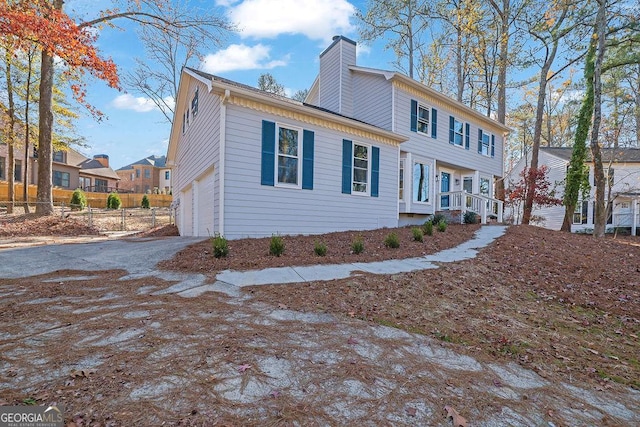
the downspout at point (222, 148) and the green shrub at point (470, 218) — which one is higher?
the downspout at point (222, 148)

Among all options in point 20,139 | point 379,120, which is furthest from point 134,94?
point 379,120

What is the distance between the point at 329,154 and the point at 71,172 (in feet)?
109

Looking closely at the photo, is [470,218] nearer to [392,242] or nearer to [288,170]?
[392,242]

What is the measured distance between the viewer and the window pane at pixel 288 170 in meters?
8.31

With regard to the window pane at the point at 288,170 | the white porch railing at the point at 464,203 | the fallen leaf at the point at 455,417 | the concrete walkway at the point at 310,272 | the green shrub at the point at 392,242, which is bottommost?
the fallen leaf at the point at 455,417

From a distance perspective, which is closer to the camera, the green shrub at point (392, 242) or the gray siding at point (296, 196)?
the green shrub at point (392, 242)

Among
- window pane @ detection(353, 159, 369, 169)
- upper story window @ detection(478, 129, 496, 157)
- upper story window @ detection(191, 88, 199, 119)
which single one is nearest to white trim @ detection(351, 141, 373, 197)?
window pane @ detection(353, 159, 369, 169)

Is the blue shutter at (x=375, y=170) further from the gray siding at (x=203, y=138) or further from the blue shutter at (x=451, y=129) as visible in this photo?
the blue shutter at (x=451, y=129)

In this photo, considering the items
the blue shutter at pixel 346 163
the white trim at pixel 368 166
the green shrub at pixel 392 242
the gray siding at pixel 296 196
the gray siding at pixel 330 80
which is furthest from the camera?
the gray siding at pixel 330 80

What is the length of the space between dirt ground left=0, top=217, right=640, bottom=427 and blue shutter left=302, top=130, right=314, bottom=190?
4288 mm

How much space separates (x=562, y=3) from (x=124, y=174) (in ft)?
174

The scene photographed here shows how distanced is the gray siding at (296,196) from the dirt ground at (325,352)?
2.84 metres

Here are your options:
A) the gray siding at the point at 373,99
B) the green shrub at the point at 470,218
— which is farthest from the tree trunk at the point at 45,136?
the green shrub at the point at 470,218

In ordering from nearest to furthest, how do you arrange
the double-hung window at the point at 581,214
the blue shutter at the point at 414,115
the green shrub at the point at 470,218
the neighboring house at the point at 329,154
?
the neighboring house at the point at 329,154, the blue shutter at the point at 414,115, the green shrub at the point at 470,218, the double-hung window at the point at 581,214
